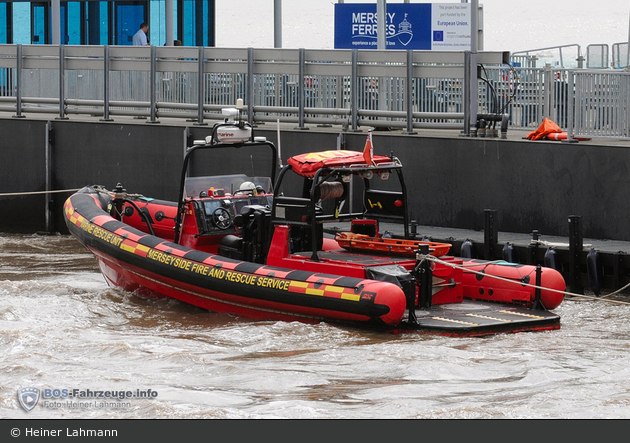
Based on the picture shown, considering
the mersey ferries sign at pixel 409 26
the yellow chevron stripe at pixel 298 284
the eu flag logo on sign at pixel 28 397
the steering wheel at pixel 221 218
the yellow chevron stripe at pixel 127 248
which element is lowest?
the eu flag logo on sign at pixel 28 397

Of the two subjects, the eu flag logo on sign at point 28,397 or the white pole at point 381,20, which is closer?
the eu flag logo on sign at point 28,397

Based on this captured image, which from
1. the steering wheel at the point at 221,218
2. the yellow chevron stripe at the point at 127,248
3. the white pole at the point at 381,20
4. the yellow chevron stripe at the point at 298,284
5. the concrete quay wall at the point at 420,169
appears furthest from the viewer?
the white pole at the point at 381,20

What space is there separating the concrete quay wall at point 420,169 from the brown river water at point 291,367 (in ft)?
7.15

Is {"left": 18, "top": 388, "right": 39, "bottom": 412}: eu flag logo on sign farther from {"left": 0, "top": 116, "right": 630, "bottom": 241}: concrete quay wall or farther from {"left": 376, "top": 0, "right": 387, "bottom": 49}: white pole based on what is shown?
{"left": 376, "top": 0, "right": 387, "bottom": 49}: white pole

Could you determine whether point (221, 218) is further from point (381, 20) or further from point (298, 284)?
point (381, 20)

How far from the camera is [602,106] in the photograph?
533 inches

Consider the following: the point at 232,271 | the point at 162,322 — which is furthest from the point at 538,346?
the point at 162,322

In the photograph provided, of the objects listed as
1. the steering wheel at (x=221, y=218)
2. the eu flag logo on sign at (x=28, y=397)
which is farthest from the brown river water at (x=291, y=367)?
the steering wheel at (x=221, y=218)

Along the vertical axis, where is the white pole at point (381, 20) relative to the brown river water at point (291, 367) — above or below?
above

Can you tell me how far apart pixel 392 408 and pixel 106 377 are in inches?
92.3

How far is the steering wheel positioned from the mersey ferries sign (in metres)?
15.3

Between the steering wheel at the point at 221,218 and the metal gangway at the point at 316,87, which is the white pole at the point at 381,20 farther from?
the steering wheel at the point at 221,218

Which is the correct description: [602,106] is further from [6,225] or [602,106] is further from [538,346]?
[6,225]

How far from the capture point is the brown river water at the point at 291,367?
7246mm
